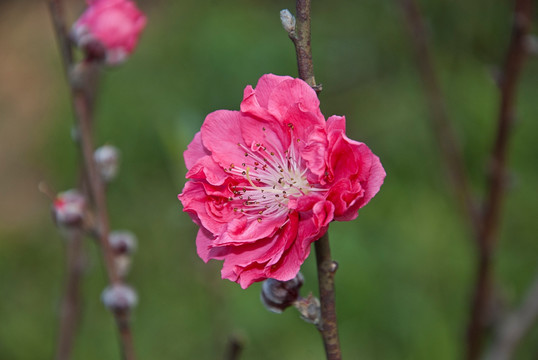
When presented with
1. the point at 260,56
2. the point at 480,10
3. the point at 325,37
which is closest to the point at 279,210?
the point at 480,10

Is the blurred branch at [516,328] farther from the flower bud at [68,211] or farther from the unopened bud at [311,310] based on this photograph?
the flower bud at [68,211]

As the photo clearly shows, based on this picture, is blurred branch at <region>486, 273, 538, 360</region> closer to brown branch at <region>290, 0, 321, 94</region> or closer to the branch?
the branch

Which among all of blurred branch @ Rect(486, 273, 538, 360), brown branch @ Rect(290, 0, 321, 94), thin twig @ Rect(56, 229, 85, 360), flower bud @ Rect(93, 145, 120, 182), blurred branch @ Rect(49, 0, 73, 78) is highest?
blurred branch @ Rect(49, 0, 73, 78)

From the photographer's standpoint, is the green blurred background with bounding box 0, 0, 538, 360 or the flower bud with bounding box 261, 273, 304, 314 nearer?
the flower bud with bounding box 261, 273, 304, 314

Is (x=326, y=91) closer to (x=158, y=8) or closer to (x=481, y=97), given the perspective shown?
(x=481, y=97)

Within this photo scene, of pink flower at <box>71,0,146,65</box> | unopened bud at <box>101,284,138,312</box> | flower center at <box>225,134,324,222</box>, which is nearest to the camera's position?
flower center at <box>225,134,324,222</box>

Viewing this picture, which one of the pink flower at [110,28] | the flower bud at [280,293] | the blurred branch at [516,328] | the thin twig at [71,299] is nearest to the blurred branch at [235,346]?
the flower bud at [280,293]

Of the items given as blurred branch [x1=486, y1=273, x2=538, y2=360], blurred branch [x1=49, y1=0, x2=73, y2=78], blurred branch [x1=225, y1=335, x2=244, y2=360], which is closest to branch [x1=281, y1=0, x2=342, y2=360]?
blurred branch [x1=225, y1=335, x2=244, y2=360]
